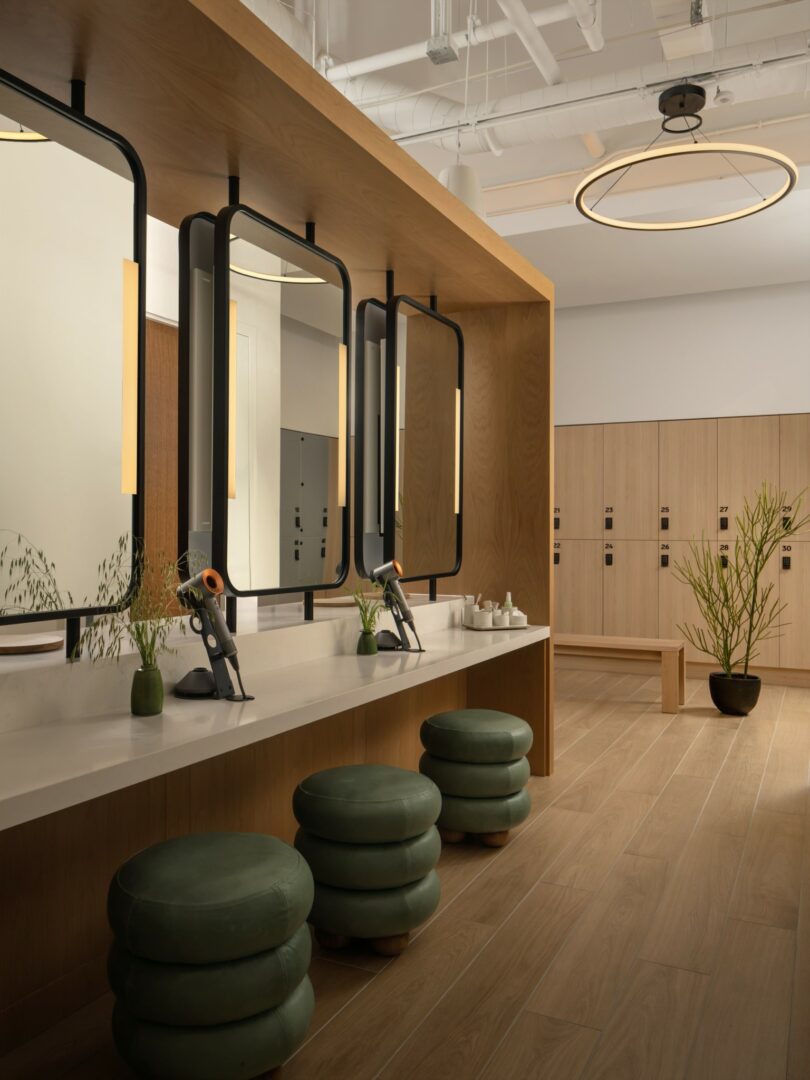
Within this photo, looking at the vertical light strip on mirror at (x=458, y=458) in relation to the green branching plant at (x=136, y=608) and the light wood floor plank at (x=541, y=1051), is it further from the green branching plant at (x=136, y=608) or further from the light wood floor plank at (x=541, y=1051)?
the light wood floor plank at (x=541, y=1051)

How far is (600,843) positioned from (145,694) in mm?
2015

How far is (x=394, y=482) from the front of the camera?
3.97 meters

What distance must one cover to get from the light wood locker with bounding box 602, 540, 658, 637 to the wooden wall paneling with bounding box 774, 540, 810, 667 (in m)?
1.02

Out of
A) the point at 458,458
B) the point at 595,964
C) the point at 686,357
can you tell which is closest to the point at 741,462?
the point at 686,357

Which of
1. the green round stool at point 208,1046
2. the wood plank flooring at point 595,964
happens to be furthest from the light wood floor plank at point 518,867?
the green round stool at point 208,1046

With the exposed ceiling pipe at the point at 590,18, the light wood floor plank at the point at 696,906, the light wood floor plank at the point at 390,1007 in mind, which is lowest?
the light wood floor plank at the point at 696,906

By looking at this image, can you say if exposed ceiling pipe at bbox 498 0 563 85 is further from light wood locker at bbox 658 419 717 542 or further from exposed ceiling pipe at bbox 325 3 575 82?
light wood locker at bbox 658 419 717 542

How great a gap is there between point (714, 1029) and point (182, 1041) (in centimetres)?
126

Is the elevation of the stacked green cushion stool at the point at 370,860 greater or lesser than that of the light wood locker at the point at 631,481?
lesser

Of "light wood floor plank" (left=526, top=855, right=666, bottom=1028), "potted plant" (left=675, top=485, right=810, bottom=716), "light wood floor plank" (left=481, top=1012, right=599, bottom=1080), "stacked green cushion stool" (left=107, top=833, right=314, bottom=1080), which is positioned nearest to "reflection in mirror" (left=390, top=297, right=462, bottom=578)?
"light wood floor plank" (left=526, top=855, right=666, bottom=1028)

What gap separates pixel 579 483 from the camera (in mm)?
7797

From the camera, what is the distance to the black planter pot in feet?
18.9

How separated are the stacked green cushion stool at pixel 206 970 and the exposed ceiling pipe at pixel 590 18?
358 cm

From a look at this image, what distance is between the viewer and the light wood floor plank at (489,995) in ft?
6.36
